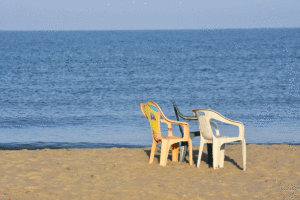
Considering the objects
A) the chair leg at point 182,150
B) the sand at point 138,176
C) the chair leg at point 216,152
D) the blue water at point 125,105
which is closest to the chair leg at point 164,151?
the sand at point 138,176

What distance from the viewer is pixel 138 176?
633cm

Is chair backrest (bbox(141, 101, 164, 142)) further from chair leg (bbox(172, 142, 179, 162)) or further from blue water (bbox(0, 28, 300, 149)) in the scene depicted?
blue water (bbox(0, 28, 300, 149))

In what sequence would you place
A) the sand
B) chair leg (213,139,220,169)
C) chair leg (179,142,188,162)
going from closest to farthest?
the sand
chair leg (213,139,220,169)
chair leg (179,142,188,162)

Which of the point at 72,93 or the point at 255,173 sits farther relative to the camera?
the point at 72,93

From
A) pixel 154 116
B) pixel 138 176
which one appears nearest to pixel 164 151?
pixel 154 116

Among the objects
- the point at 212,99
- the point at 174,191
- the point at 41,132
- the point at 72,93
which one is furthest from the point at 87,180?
the point at 72,93

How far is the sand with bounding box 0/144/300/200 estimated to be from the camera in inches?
213

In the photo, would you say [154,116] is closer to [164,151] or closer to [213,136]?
[164,151]

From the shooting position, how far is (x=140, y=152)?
8320 millimetres

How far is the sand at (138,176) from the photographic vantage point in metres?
5.42

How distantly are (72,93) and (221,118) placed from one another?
16.6 m

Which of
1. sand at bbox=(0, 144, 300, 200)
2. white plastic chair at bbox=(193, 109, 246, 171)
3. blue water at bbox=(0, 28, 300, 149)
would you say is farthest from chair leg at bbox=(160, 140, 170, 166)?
blue water at bbox=(0, 28, 300, 149)

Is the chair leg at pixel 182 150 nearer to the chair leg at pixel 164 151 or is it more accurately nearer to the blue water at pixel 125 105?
the chair leg at pixel 164 151

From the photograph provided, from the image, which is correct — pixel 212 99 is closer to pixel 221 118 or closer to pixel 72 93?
pixel 72 93
